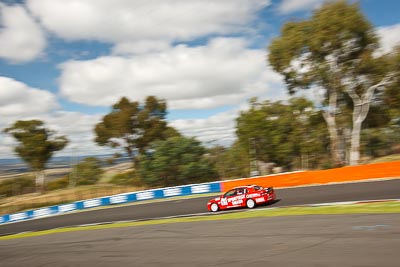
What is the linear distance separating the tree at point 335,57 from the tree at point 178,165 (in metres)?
12.6

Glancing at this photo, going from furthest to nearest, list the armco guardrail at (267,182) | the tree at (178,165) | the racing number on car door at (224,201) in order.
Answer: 1. the tree at (178,165)
2. the armco guardrail at (267,182)
3. the racing number on car door at (224,201)

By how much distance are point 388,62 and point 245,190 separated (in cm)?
2284

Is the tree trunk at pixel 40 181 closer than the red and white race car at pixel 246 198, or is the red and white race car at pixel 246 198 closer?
the red and white race car at pixel 246 198

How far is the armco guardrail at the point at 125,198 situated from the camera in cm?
2861

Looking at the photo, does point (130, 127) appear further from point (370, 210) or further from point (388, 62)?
point (370, 210)

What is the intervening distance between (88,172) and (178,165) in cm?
4049

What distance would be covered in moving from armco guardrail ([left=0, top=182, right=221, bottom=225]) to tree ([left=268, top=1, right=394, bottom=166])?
13590 mm

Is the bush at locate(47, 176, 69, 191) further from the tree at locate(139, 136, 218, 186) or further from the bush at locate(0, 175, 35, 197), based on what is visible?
the tree at locate(139, 136, 218, 186)

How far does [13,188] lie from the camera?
6856 cm

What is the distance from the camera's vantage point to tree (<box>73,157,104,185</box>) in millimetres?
74062

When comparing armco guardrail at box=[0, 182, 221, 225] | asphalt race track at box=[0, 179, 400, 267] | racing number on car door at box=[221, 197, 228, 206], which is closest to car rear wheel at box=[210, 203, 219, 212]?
racing number on car door at box=[221, 197, 228, 206]

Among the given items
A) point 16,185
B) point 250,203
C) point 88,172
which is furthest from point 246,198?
point 16,185

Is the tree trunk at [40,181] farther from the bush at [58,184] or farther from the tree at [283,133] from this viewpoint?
the tree at [283,133]

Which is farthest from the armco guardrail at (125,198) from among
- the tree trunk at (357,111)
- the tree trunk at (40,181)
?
the tree trunk at (40,181)
